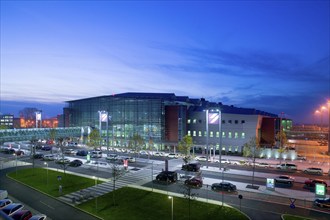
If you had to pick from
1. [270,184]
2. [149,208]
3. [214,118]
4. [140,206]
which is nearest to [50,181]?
[140,206]

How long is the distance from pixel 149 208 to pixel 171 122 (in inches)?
1929

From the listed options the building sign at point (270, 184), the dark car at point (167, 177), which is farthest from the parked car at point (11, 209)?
the building sign at point (270, 184)

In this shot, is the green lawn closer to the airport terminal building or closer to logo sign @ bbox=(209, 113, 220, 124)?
logo sign @ bbox=(209, 113, 220, 124)

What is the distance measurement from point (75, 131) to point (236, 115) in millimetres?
60272

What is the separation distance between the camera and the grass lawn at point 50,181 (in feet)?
128

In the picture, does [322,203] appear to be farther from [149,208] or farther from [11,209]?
[11,209]

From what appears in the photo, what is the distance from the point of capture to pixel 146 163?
57.6 m

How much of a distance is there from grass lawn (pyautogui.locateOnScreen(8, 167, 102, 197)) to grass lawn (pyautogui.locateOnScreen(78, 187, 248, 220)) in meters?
7.05

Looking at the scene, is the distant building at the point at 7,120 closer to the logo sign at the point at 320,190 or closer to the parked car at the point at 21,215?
the parked car at the point at 21,215

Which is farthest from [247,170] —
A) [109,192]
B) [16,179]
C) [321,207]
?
[16,179]

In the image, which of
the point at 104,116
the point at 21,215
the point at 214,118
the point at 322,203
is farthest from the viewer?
the point at 104,116

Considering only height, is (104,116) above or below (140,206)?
above

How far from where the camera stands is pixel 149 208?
101 ft

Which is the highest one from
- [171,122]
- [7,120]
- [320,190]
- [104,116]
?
[104,116]
